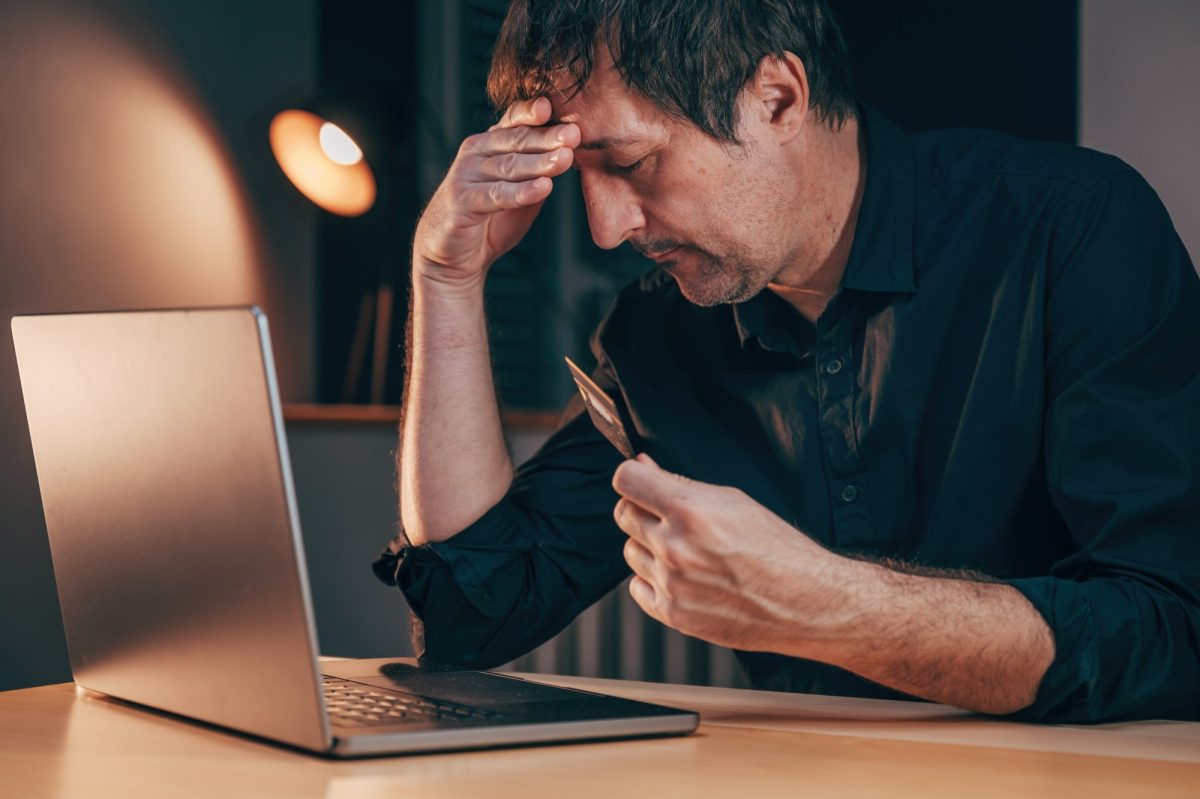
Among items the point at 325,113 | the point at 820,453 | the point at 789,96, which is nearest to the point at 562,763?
the point at 820,453

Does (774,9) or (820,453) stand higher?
(774,9)

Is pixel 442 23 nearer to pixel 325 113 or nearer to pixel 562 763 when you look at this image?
pixel 325 113

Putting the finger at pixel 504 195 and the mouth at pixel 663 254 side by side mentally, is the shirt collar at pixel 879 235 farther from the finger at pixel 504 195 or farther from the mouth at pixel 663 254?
the finger at pixel 504 195

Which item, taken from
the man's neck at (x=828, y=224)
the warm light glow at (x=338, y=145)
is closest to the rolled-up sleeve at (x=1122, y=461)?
the man's neck at (x=828, y=224)

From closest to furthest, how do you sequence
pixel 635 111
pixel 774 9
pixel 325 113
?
pixel 635 111, pixel 774 9, pixel 325 113

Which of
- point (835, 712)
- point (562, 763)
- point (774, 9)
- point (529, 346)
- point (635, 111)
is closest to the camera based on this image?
point (562, 763)

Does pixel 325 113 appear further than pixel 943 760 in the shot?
Yes

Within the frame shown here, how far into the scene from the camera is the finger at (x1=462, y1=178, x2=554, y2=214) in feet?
4.47

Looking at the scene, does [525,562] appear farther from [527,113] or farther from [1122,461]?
[1122,461]

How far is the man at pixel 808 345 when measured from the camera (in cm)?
114

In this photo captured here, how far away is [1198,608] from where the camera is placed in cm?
106

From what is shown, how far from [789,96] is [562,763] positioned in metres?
0.84

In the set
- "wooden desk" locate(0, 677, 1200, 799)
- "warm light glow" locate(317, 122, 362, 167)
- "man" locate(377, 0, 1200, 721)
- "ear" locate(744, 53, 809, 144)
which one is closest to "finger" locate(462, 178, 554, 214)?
"man" locate(377, 0, 1200, 721)

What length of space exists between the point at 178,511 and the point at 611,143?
0.63 meters
